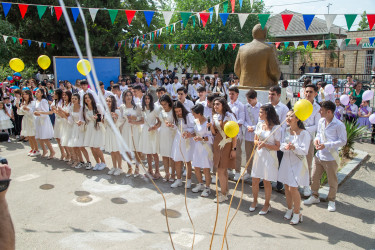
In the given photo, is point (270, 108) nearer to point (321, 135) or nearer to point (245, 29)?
point (321, 135)

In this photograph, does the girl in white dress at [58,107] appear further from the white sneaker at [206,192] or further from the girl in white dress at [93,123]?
the white sneaker at [206,192]

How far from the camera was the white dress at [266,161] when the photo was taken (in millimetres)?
4699

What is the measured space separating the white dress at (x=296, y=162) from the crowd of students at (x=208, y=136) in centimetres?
1

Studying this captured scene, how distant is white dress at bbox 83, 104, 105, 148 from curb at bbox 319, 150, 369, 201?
4579 mm

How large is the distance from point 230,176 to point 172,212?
2028mm

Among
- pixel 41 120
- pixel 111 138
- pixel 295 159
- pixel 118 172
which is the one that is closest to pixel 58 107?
pixel 41 120

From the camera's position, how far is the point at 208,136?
555cm

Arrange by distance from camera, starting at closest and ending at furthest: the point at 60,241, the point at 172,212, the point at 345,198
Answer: the point at 60,241 → the point at 172,212 → the point at 345,198

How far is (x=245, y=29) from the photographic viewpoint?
25.8 m

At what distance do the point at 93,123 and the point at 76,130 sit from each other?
0.48 m

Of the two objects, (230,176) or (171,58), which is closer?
(230,176)

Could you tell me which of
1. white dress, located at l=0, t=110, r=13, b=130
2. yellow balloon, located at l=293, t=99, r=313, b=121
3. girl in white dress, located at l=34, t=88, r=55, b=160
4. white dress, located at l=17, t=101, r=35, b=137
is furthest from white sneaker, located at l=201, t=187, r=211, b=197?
white dress, located at l=0, t=110, r=13, b=130

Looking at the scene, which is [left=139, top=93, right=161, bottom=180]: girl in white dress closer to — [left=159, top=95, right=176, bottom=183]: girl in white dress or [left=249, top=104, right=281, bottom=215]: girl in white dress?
[left=159, top=95, right=176, bottom=183]: girl in white dress

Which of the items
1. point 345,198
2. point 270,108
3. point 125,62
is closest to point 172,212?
point 270,108
